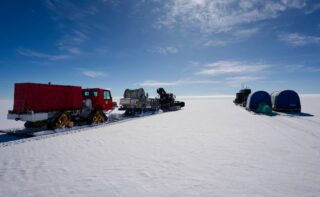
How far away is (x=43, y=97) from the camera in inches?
484

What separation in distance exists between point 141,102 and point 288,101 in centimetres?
1858

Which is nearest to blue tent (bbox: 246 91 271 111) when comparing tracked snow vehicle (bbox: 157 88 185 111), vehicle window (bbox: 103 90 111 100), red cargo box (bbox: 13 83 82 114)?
tracked snow vehicle (bbox: 157 88 185 111)

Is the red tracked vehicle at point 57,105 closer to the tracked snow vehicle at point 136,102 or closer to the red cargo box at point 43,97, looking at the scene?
the red cargo box at point 43,97

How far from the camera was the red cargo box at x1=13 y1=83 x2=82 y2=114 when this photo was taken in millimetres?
11578

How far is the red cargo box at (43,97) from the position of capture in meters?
11.6

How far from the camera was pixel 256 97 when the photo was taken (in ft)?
90.7

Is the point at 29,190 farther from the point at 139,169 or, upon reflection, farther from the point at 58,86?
the point at 58,86

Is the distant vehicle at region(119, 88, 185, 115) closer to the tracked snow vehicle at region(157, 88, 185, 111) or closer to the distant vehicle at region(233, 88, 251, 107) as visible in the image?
the tracked snow vehicle at region(157, 88, 185, 111)

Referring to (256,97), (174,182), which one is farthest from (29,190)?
(256,97)

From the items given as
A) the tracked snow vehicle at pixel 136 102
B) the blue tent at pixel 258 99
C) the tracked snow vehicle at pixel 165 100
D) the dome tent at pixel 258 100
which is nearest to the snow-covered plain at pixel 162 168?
the tracked snow vehicle at pixel 136 102

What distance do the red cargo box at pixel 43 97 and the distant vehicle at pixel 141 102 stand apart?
394 inches

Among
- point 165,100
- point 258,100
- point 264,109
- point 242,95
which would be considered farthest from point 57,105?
point 242,95

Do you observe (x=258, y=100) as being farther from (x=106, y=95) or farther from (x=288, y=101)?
(x=106, y=95)

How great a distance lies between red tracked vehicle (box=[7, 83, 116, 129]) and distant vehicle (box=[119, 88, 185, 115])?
6497mm
